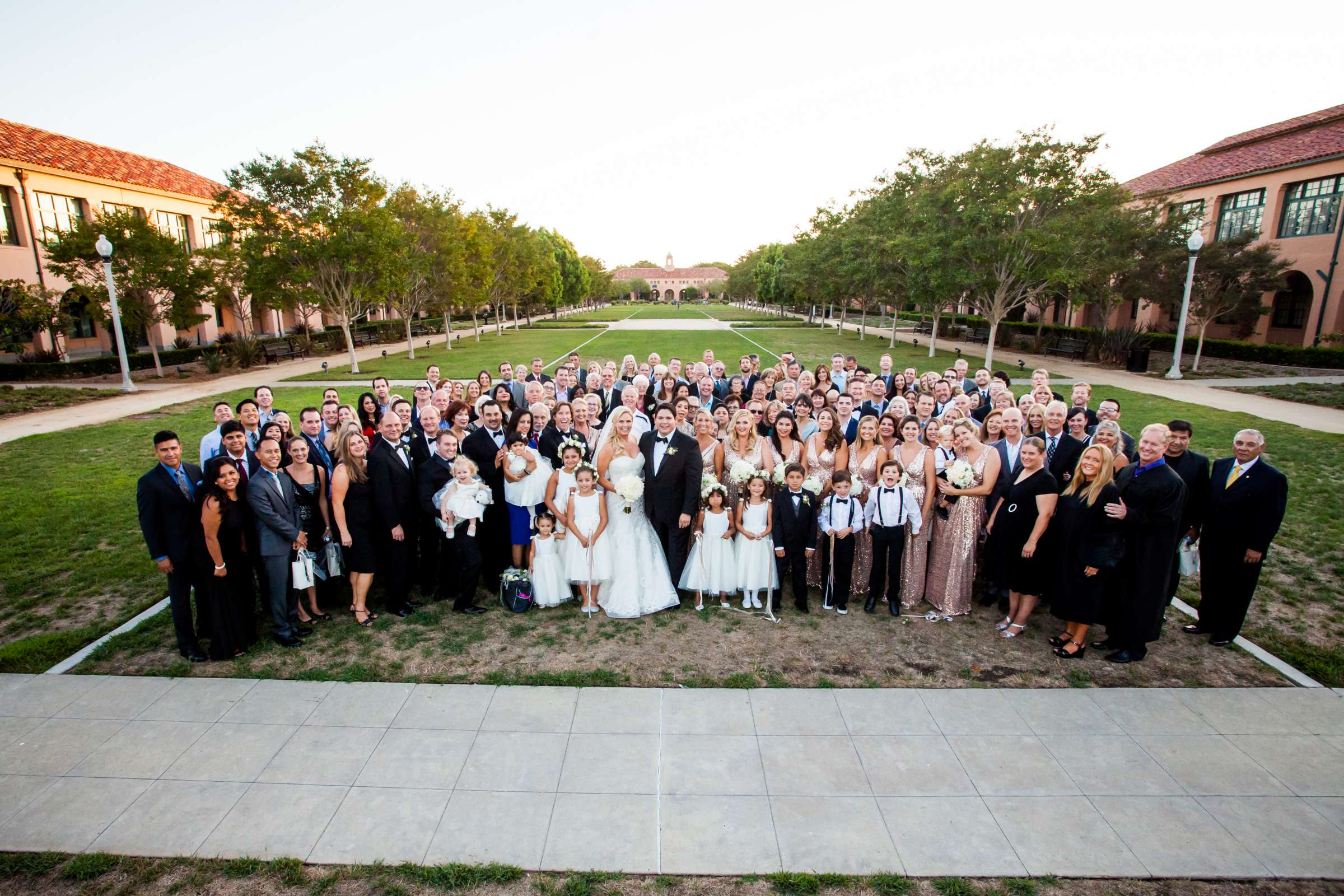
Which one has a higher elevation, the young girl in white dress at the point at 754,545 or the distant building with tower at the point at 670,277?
the distant building with tower at the point at 670,277

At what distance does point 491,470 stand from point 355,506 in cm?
138

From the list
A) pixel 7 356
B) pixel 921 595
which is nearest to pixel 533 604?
pixel 921 595

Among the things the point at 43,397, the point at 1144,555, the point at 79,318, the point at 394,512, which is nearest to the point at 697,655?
the point at 394,512

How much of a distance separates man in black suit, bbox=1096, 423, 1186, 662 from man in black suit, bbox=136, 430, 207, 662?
7.83 m

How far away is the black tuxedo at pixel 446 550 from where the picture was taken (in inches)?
259

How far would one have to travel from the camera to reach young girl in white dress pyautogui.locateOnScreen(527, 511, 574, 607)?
677cm

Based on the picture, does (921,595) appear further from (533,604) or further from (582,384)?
(582,384)

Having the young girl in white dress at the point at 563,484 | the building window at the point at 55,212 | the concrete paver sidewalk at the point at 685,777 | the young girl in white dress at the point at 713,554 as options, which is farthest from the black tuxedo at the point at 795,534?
the building window at the point at 55,212

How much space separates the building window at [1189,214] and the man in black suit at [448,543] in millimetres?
29446

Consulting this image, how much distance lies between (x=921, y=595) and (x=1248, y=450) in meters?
3.18

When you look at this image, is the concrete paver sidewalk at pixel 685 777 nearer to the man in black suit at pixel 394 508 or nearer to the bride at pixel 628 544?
the man in black suit at pixel 394 508

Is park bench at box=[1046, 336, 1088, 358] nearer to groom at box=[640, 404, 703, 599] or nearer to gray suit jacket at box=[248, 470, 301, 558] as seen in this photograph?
groom at box=[640, 404, 703, 599]

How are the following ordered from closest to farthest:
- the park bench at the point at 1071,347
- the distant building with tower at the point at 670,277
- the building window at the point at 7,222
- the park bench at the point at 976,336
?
1. the building window at the point at 7,222
2. the park bench at the point at 1071,347
3. the park bench at the point at 976,336
4. the distant building with tower at the point at 670,277

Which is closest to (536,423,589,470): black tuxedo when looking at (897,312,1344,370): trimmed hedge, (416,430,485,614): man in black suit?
(416,430,485,614): man in black suit
